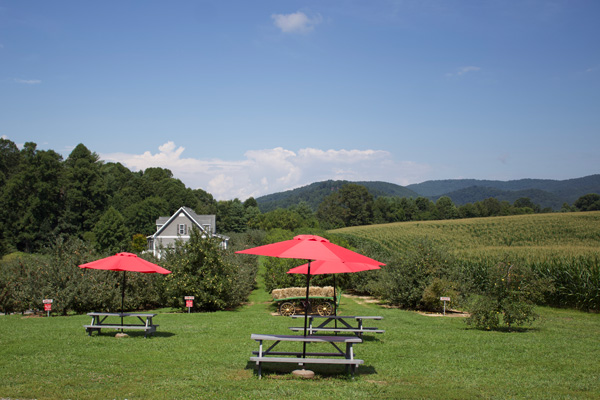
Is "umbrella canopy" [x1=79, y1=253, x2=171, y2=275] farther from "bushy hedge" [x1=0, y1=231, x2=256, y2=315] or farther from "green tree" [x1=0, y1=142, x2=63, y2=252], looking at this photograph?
"green tree" [x1=0, y1=142, x2=63, y2=252]

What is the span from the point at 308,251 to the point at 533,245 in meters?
39.8

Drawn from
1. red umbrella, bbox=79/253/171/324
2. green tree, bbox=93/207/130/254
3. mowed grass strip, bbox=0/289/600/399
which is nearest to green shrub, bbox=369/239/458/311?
mowed grass strip, bbox=0/289/600/399

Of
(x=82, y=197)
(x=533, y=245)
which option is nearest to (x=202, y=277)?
(x=533, y=245)

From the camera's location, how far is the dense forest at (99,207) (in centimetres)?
6431

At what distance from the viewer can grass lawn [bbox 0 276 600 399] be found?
6.79 meters

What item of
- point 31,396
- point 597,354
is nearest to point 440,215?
point 597,354

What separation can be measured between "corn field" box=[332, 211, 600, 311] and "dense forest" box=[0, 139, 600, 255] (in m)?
18.7

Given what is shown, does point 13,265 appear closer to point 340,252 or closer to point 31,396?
point 31,396

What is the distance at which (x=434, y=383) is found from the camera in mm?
7426

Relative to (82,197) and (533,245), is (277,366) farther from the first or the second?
(82,197)

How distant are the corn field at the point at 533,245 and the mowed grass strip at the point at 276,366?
4.21 m

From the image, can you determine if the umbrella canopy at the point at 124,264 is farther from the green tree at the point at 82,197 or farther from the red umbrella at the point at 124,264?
the green tree at the point at 82,197

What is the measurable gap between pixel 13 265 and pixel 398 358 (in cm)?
2047

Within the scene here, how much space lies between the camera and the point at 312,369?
334 inches
